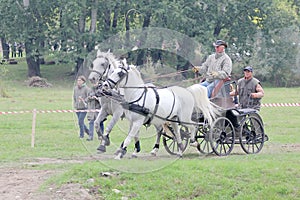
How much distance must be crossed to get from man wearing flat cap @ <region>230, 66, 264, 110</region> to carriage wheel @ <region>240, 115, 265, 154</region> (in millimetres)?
344

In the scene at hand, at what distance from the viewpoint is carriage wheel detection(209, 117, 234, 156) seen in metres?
13.6

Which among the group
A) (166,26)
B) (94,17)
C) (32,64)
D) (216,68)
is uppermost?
(94,17)

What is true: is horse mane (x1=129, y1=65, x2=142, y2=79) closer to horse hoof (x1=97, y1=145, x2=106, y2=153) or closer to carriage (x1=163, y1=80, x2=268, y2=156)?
horse hoof (x1=97, y1=145, x2=106, y2=153)

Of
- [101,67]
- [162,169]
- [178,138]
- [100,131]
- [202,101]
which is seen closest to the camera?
[162,169]

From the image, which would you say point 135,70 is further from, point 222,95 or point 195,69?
point 222,95

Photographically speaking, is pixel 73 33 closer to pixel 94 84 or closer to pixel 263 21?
pixel 263 21

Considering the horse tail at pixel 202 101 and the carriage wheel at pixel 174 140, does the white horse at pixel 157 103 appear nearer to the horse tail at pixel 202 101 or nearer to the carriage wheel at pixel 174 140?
the horse tail at pixel 202 101

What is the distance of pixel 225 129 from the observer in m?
14.0

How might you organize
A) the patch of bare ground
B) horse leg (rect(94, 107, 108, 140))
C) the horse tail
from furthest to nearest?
the horse tail, horse leg (rect(94, 107, 108, 140)), the patch of bare ground

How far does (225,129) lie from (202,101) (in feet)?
3.30

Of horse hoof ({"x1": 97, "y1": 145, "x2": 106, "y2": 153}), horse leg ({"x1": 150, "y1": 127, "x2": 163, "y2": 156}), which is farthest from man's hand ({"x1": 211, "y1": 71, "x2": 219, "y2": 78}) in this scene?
horse hoof ({"x1": 97, "y1": 145, "x2": 106, "y2": 153})

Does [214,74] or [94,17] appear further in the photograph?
[94,17]

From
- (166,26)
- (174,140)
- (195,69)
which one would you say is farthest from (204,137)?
(166,26)

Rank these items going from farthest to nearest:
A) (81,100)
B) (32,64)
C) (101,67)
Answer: (32,64) → (81,100) → (101,67)
